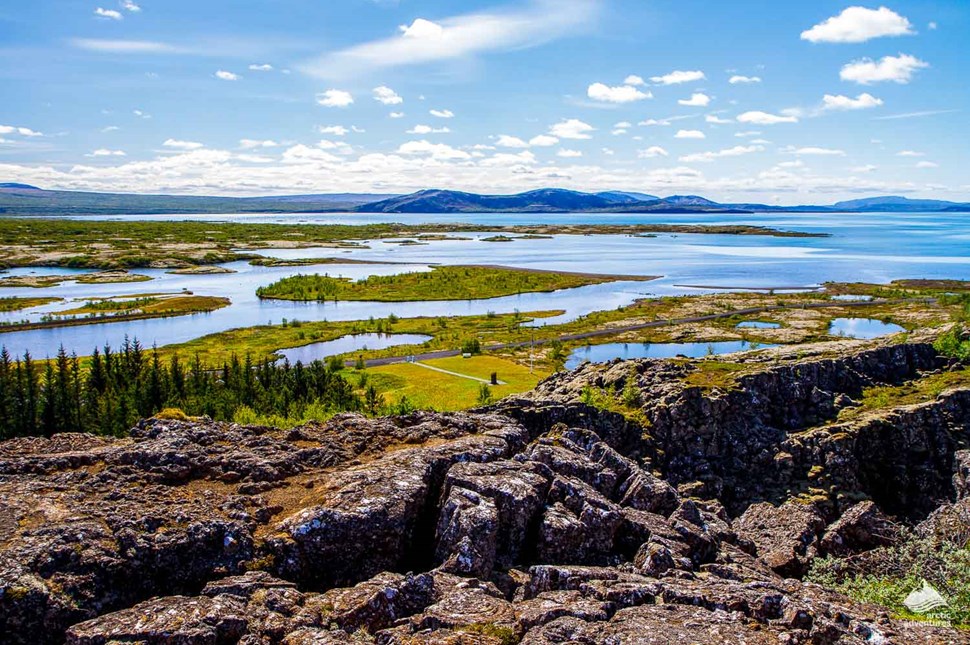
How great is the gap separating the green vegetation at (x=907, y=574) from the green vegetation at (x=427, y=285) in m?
136

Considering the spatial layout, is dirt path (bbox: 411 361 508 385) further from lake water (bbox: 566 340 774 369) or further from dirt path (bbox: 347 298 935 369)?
lake water (bbox: 566 340 774 369)

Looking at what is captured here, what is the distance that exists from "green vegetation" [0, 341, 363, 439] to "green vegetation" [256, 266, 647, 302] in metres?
85.9

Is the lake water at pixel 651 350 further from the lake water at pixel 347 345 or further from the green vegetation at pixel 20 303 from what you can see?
the green vegetation at pixel 20 303

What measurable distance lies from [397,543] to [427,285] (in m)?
157

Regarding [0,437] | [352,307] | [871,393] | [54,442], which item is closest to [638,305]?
[352,307]

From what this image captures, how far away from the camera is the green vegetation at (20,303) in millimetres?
136250

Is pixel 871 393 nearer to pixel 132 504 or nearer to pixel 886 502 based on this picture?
pixel 886 502

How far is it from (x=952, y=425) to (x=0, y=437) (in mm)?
66708

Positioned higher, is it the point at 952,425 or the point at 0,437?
the point at 952,425

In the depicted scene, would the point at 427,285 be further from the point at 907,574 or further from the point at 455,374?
the point at 907,574

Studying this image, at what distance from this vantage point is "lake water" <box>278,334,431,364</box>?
102 metres

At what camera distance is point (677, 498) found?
84.7ft

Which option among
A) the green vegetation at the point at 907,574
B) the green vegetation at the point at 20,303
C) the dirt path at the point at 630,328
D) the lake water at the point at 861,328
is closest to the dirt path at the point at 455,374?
the dirt path at the point at 630,328

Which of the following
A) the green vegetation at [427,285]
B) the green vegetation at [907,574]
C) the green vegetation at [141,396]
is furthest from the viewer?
the green vegetation at [427,285]
